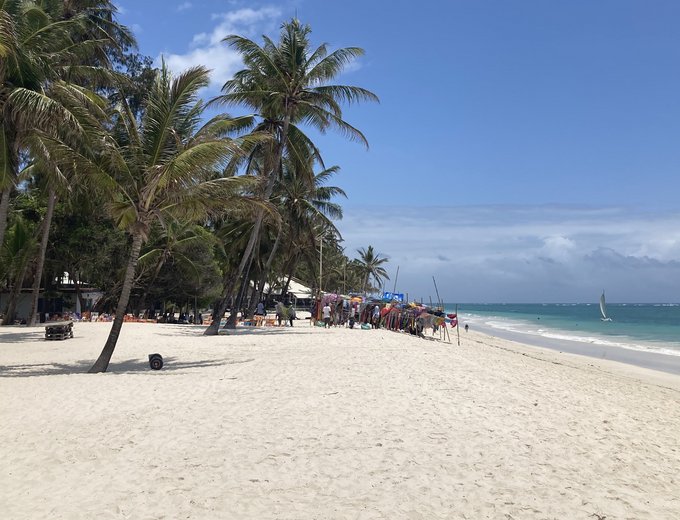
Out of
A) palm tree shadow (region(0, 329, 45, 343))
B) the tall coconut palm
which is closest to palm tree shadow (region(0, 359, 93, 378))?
the tall coconut palm

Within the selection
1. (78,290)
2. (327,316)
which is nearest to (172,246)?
(78,290)

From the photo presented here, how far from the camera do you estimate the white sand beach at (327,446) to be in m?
4.56

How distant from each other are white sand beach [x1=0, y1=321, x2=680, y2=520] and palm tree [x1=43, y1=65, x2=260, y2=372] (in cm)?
293

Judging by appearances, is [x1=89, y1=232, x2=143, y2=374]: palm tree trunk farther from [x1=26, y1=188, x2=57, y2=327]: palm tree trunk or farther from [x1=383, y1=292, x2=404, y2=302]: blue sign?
[x1=383, y1=292, x2=404, y2=302]: blue sign

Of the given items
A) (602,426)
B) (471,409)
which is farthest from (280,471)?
(602,426)

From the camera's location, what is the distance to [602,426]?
721 cm

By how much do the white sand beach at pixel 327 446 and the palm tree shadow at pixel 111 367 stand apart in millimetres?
178

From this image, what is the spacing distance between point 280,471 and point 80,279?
95.5ft

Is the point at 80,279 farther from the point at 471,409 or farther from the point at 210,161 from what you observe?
the point at 471,409

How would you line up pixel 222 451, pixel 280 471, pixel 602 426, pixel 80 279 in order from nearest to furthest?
1. pixel 280 471
2. pixel 222 451
3. pixel 602 426
4. pixel 80 279

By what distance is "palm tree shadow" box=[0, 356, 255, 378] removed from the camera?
34.3 feet

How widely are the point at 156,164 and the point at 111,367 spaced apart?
4259 millimetres

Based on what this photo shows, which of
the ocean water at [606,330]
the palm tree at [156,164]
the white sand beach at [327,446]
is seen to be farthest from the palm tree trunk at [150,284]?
the ocean water at [606,330]

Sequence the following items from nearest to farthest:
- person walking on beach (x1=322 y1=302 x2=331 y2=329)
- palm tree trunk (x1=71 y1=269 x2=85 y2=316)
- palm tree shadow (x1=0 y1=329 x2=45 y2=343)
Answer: palm tree shadow (x1=0 y1=329 x2=45 y2=343)
person walking on beach (x1=322 y1=302 x2=331 y2=329)
palm tree trunk (x1=71 y1=269 x2=85 y2=316)
